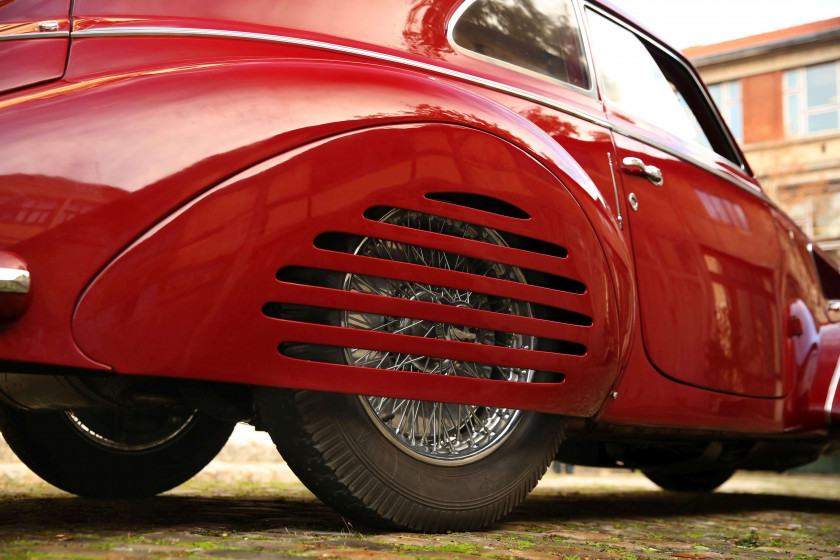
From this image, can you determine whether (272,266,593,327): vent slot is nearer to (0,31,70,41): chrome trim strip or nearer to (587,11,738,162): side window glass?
(0,31,70,41): chrome trim strip

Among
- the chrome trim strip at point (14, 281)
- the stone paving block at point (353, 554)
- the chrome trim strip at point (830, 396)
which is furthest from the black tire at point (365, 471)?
the chrome trim strip at point (830, 396)

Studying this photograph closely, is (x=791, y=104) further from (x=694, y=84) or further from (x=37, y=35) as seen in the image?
(x=37, y=35)

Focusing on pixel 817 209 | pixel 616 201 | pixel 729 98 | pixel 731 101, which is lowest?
pixel 616 201

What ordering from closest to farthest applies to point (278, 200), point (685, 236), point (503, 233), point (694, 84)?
point (278, 200), point (503, 233), point (685, 236), point (694, 84)

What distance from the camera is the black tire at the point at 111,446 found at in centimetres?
312

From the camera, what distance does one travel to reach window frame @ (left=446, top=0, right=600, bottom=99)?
2650 mm

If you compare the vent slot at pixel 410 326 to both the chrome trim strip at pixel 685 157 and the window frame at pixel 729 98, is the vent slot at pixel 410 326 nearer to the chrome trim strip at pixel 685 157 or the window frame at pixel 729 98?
the chrome trim strip at pixel 685 157

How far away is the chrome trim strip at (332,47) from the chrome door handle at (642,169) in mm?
157

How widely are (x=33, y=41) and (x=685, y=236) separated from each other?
2.13 m

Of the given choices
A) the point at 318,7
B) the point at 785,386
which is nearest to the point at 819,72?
the point at 785,386

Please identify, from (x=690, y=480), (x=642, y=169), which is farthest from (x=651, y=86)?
(x=690, y=480)

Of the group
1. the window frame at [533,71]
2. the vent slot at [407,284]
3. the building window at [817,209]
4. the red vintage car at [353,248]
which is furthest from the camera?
the building window at [817,209]

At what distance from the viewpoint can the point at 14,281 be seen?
1.72 meters

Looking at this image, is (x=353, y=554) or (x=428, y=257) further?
(x=428, y=257)
